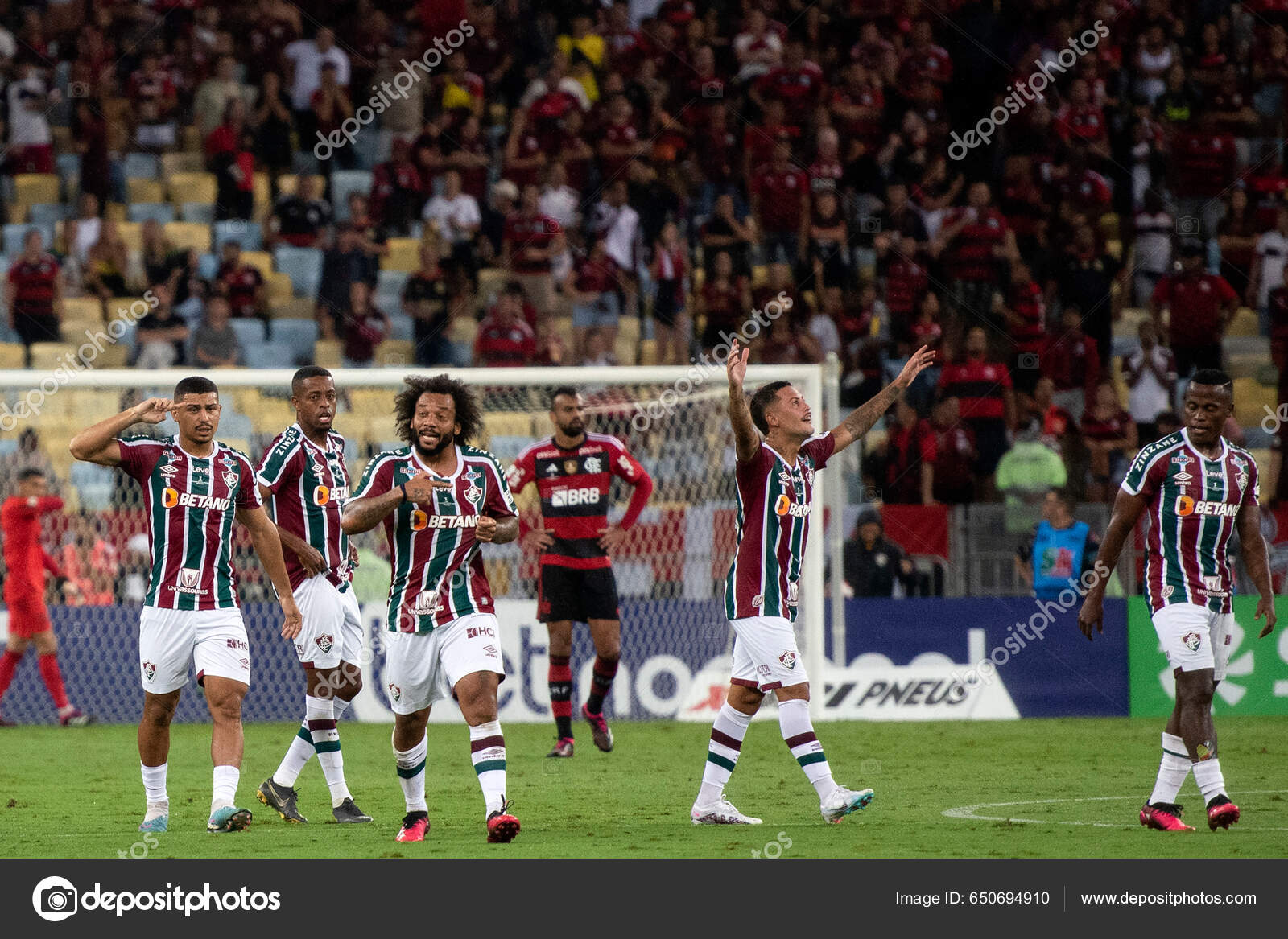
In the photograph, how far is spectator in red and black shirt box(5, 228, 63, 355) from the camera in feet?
61.0

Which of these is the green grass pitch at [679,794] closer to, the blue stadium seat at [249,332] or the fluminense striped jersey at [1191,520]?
the fluminense striped jersey at [1191,520]

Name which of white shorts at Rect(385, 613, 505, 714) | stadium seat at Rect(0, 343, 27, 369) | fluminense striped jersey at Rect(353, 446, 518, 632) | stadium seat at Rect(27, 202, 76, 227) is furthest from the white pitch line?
stadium seat at Rect(27, 202, 76, 227)

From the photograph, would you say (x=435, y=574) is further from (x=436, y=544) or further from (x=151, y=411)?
(x=151, y=411)

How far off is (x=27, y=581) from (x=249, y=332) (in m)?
5.52

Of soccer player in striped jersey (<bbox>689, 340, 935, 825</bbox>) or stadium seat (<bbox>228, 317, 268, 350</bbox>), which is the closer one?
soccer player in striped jersey (<bbox>689, 340, 935, 825</bbox>)

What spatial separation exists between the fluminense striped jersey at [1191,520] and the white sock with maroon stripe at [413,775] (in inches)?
138

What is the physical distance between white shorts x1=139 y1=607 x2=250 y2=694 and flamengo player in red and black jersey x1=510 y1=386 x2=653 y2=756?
4379 millimetres

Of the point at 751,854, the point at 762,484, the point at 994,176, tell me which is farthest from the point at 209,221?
the point at 751,854

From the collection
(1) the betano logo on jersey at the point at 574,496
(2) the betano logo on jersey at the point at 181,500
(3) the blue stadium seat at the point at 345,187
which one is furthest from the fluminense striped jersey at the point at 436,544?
(3) the blue stadium seat at the point at 345,187

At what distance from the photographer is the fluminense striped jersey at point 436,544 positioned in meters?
7.62

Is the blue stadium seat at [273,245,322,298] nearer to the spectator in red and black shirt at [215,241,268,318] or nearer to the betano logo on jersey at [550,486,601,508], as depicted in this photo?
the spectator in red and black shirt at [215,241,268,318]

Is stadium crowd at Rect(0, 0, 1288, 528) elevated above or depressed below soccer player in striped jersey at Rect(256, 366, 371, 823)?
above

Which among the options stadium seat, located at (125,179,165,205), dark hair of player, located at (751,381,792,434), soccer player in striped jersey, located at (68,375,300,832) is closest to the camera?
soccer player in striped jersey, located at (68,375,300,832)

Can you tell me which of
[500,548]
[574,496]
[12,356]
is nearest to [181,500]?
[574,496]
